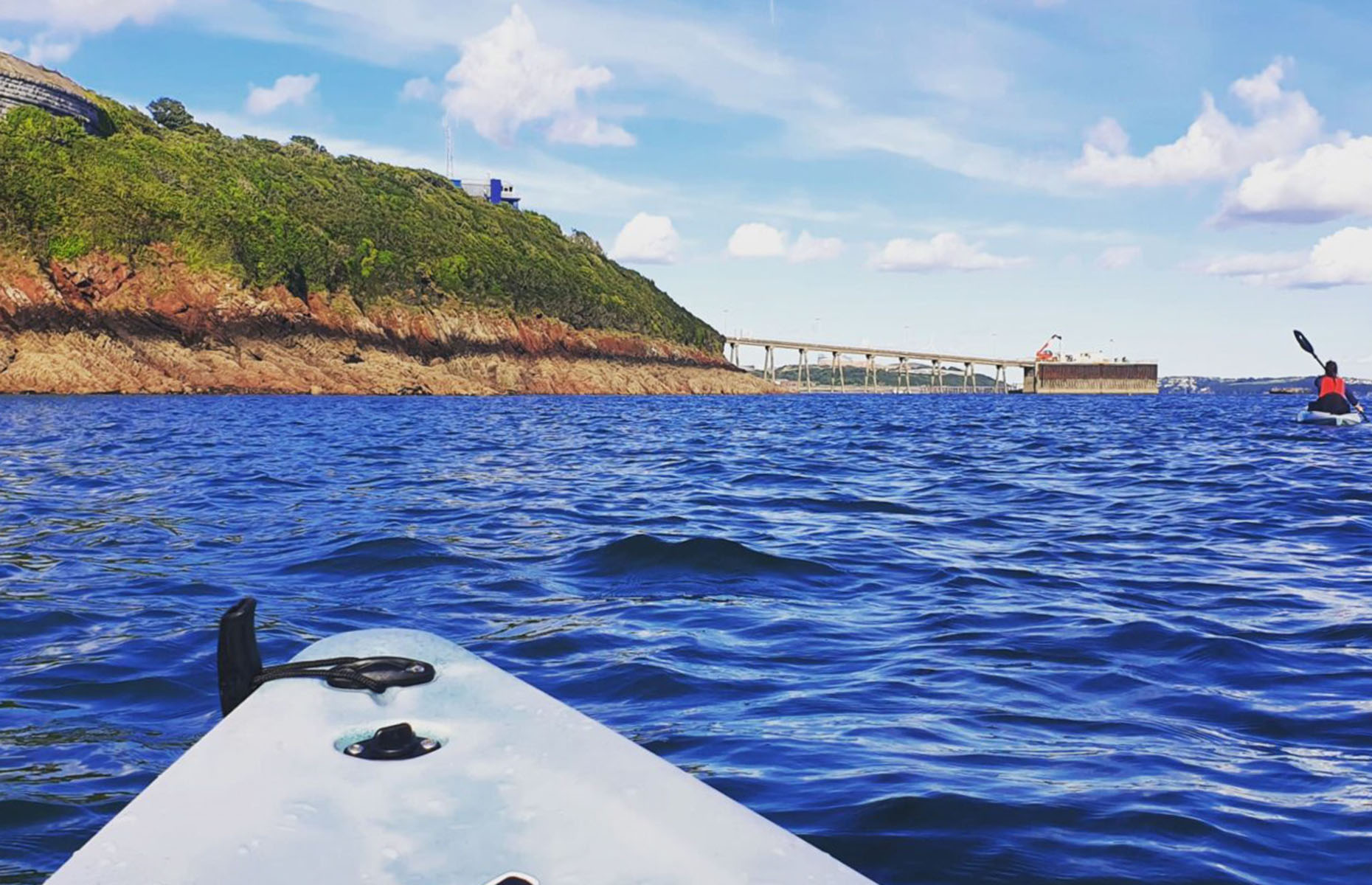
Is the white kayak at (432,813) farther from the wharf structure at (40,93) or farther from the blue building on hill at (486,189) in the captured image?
the blue building on hill at (486,189)

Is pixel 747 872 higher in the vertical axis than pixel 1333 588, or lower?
higher

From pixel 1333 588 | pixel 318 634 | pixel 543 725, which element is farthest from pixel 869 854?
pixel 1333 588

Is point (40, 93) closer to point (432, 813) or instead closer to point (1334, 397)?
point (1334, 397)

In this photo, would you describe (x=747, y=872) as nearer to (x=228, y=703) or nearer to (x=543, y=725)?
(x=543, y=725)

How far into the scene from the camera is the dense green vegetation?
6406 centimetres

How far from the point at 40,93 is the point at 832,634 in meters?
80.4

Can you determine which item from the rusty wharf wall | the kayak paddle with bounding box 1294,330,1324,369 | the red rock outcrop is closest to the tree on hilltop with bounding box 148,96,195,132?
the red rock outcrop

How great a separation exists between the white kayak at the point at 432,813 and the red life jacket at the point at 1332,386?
3396 centimetres

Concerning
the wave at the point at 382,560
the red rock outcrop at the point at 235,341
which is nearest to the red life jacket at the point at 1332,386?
the wave at the point at 382,560

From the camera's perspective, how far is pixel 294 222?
81.4 m

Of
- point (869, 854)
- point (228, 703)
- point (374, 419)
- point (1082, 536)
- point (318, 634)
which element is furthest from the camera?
point (374, 419)

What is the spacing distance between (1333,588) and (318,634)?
7901mm

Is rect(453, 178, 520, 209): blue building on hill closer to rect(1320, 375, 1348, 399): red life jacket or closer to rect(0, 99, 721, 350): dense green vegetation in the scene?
rect(0, 99, 721, 350): dense green vegetation

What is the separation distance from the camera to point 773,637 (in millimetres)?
6832
